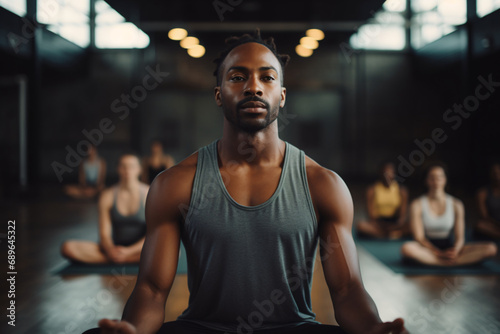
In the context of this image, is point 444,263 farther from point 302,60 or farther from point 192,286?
point 302,60

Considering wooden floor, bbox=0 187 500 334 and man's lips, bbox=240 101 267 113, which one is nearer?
man's lips, bbox=240 101 267 113

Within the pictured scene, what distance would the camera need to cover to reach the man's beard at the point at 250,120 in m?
1.10

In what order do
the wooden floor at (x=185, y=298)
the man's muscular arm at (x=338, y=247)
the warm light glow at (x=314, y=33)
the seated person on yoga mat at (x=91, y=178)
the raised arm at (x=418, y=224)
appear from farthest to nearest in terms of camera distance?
the seated person on yoga mat at (x=91, y=178) < the warm light glow at (x=314, y=33) < the raised arm at (x=418, y=224) < the wooden floor at (x=185, y=298) < the man's muscular arm at (x=338, y=247)

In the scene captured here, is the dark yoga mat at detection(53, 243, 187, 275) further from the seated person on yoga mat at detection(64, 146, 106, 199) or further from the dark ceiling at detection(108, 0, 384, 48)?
the seated person on yoga mat at detection(64, 146, 106, 199)

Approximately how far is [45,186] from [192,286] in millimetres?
10224

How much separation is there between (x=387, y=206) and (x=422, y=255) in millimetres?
1408

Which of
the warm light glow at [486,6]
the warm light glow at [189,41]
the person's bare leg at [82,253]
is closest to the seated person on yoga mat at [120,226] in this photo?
the person's bare leg at [82,253]

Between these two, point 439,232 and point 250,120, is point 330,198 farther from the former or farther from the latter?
point 439,232

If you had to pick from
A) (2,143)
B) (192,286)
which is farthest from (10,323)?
(2,143)

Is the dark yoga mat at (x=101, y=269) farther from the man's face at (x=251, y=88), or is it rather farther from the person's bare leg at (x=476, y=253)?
the man's face at (x=251, y=88)

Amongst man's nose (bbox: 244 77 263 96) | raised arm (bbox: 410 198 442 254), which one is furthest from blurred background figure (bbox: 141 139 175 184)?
man's nose (bbox: 244 77 263 96)

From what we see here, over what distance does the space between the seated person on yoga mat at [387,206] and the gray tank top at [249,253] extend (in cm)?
390

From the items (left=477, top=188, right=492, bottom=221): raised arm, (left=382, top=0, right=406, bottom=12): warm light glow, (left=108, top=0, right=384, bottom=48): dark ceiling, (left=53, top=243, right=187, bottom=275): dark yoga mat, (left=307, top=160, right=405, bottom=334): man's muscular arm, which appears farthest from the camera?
(left=382, top=0, right=406, bottom=12): warm light glow

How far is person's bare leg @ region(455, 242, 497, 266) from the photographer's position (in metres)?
3.46
